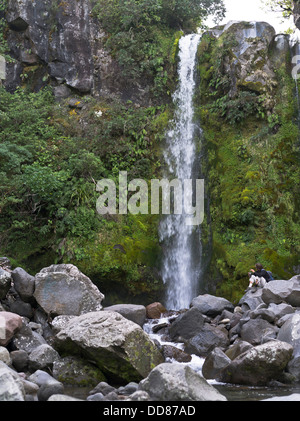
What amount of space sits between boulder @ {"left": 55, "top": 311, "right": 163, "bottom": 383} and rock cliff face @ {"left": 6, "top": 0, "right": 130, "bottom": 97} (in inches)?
503

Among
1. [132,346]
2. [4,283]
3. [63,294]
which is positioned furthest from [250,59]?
[132,346]

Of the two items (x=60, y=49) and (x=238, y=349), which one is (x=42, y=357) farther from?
(x=60, y=49)

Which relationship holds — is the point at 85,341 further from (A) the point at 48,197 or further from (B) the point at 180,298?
(A) the point at 48,197

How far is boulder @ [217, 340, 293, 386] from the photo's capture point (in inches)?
259

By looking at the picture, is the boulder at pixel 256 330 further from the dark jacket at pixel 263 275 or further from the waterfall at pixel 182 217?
the waterfall at pixel 182 217

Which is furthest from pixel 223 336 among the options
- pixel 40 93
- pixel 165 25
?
pixel 165 25

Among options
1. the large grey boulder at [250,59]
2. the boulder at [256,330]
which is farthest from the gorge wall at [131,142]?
the boulder at [256,330]

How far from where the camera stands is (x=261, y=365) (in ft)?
21.6

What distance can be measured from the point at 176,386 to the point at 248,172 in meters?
10.2

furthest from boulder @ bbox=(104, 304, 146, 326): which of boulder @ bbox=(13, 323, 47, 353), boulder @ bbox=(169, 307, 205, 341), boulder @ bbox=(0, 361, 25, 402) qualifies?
boulder @ bbox=(0, 361, 25, 402)

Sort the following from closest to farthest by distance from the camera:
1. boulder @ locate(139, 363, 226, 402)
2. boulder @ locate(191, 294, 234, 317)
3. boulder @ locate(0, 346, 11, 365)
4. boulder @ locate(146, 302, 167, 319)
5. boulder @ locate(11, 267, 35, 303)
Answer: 1. boulder @ locate(139, 363, 226, 402)
2. boulder @ locate(0, 346, 11, 365)
3. boulder @ locate(11, 267, 35, 303)
4. boulder @ locate(191, 294, 234, 317)
5. boulder @ locate(146, 302, 167, 319)

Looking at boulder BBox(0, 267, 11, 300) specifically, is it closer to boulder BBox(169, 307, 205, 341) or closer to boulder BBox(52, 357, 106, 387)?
boulder BBox(52, 357, 106, 387)

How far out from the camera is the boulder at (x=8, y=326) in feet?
23.6

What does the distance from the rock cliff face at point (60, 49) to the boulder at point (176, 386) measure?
47.3 feet
